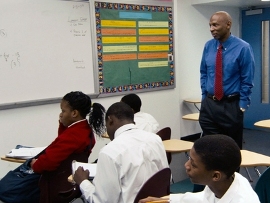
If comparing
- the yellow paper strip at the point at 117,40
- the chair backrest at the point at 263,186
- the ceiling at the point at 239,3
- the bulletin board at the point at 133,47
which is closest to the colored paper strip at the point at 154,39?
the bulletin board at the point at 133,47

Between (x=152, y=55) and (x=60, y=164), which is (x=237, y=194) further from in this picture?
(x=152, y=55)

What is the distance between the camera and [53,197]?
247cm

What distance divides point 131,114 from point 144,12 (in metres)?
3.30

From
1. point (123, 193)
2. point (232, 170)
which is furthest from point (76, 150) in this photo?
point (232, 170)

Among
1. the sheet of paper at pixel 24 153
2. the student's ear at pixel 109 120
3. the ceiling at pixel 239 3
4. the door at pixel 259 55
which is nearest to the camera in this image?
the student's ear at pixel 109 120

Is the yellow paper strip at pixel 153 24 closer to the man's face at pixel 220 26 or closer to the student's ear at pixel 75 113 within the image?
the man's face at pixel 220 26

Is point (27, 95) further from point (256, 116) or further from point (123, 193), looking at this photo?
point (256, 116)

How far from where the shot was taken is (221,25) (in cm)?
302

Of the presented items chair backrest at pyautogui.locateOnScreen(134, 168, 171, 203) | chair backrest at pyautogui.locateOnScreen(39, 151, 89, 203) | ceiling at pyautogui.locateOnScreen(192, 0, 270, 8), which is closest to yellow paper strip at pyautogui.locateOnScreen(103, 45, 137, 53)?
ceiling at pyautogui.locateOnScreen(192, 0, 270, 8)

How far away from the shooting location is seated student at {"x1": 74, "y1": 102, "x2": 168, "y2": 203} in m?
1.79

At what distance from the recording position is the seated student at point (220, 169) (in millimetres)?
1313

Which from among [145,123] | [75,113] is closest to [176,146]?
[145,123]

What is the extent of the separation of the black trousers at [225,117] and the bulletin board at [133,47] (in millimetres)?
1902

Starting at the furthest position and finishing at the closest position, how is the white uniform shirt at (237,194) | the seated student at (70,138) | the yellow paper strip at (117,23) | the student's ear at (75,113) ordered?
the yellow paper strip at (117,23) < the student's ear at (75,113) < the seated student at (70,138) < the white uniform shirt at (237,194)
